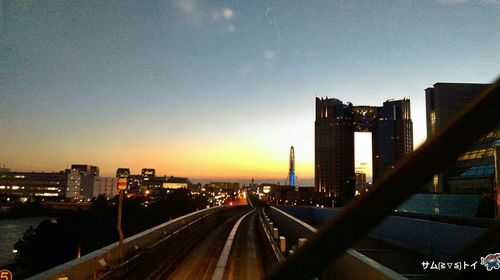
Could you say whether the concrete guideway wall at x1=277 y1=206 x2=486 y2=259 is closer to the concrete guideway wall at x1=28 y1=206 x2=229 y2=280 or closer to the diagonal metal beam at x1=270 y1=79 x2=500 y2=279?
the concrete guideway wall at x1=28 y1=206 x2=229 y2=280

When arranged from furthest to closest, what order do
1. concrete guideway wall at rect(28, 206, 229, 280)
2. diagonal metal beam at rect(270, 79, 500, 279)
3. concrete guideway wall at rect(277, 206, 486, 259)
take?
concrete guideway wall at rect(277, 206, 486, 259), concrete guideway wall at rect(28, 206, 229, 280), diagonal metal beam at rect(270, 79, 500, 279)

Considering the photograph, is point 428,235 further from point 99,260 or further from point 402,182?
point 402,182

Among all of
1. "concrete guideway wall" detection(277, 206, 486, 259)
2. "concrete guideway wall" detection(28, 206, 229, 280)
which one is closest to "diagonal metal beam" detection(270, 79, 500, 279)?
"concrete guideway wall" detection(28, 206, 229, 280)

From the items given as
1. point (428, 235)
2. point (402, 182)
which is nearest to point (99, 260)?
point (402, 182)

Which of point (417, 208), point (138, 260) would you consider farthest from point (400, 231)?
point (417, 208)

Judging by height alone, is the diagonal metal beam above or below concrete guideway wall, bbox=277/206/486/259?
above

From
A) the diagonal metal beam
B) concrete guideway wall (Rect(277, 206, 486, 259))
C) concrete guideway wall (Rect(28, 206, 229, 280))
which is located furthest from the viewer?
concrete guideway wall (Rect(277, 206, 486, 259))

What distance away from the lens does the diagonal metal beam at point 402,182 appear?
1949mm

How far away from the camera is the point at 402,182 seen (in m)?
1.99

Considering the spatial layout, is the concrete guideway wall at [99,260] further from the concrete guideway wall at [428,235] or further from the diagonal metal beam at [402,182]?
the diagonal metal beam at [402,182]

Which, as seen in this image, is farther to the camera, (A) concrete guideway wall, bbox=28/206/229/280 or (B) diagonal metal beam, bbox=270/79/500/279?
(A) concrete guideway wall, bbox=28/206/229/280

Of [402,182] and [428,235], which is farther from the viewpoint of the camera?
[428,235]

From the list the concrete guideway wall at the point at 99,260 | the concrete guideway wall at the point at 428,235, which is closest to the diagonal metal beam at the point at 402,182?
the concrete guideway wall at the point at 99,260

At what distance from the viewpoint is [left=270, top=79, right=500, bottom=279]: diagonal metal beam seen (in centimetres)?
195
